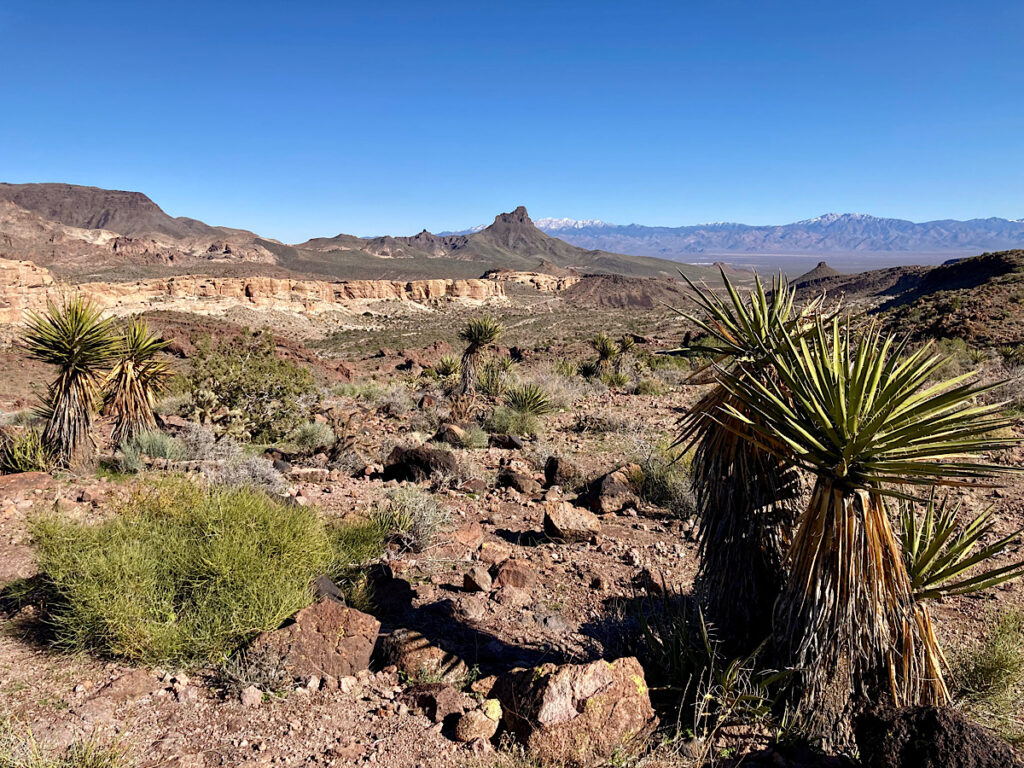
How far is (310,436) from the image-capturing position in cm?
Answer: 1074

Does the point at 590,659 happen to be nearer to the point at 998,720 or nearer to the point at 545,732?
the point at 545,732

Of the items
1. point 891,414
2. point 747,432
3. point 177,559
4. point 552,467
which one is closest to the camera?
point 891,414

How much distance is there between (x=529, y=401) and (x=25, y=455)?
8.31 meters

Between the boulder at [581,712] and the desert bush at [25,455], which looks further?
the desert bush at [25,455]

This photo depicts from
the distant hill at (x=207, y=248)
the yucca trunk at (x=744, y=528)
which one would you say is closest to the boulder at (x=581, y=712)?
the yucca trunk at (x=744, y=528)

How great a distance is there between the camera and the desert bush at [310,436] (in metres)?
10.5

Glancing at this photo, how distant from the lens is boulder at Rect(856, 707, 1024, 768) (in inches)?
96.0

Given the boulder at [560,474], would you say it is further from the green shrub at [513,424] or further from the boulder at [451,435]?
the green shrub at [513,424]

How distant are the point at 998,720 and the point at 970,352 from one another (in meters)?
16.3

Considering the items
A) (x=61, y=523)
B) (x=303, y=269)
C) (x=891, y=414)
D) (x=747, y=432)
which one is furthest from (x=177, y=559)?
(x=303, y=269)

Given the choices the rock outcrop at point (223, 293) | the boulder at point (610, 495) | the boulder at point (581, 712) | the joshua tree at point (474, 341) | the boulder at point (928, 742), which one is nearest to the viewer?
the boulder at point (928, 742)

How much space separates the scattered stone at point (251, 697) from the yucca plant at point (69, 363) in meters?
6.12

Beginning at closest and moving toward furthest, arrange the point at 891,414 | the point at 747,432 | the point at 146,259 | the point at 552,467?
the point at 891,414 < the point at 747,432 < the point at 552,467 < the point at 146,259

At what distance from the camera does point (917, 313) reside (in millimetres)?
25234
